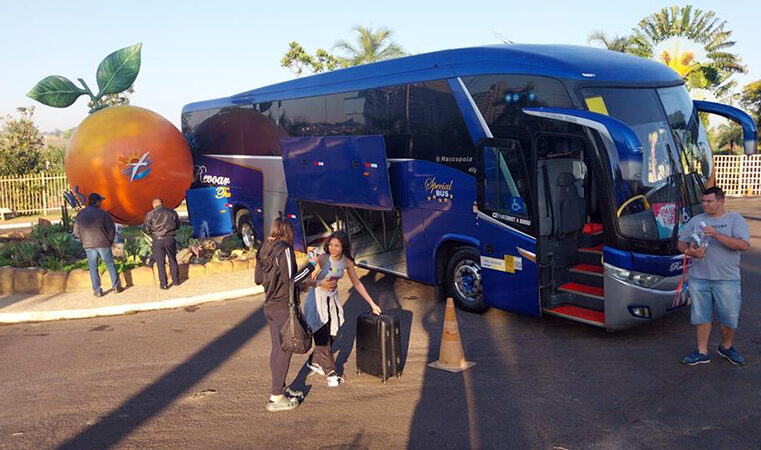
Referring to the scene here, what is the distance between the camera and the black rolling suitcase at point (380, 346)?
6.53m

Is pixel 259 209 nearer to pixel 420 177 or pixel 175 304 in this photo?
pixel 175 304

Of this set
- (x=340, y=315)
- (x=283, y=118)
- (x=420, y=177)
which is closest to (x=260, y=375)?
(x=340, y=315)

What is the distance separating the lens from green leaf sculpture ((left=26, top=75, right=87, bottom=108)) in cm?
1692

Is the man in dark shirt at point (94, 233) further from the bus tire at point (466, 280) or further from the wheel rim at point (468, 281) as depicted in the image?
the wheel rim at point (468, 281)

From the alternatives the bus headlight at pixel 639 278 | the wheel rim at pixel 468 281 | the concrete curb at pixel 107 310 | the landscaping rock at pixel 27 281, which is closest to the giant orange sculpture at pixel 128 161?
the landscaping rock at pixel 27 281

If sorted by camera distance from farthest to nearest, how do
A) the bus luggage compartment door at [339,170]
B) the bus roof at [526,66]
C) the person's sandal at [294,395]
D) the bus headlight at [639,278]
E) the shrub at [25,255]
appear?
the shrub at [25,255] → the bus luggage compartment door at [339,170] → the bus roof at [526,66] → the bus headlight at [639,278] → the person's sandal at [294,395]

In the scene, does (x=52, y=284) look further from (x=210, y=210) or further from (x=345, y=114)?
(x=345, y=114)

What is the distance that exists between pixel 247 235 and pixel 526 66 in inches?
345

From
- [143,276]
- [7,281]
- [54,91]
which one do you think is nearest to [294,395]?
[143,276]

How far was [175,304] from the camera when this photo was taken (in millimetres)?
10352

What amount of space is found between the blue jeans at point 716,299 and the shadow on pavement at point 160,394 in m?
5.22

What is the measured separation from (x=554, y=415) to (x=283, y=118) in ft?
28.6

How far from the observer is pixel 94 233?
1030cm

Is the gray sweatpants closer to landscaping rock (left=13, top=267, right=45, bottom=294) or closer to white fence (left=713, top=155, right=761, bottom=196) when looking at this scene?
landscaping rock (left=13, top=267, right=45, bottom=294)
